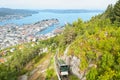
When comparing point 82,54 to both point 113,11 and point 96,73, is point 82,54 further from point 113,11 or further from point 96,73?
point 113,11

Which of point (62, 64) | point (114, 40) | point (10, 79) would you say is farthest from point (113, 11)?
point (10, 79)

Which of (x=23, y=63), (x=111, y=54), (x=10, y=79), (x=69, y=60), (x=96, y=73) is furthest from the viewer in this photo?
(x=23, y=63)

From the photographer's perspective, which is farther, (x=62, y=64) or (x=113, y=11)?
(x=113, y=11)

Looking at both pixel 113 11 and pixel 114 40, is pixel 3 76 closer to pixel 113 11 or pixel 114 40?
pixel 114 40

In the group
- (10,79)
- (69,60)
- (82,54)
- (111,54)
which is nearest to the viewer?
(111,54)

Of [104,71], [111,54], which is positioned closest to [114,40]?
[111,54]

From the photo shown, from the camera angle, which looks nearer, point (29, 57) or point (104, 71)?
point (104, 71)

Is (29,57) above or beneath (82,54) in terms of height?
beneath

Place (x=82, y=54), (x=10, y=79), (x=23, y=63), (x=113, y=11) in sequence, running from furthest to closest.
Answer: (x=23, y=63) < (x=113, y=11) < (x=10, y=79) < (x=82, y=54)

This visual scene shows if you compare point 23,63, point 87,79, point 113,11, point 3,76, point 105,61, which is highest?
point 113,11
